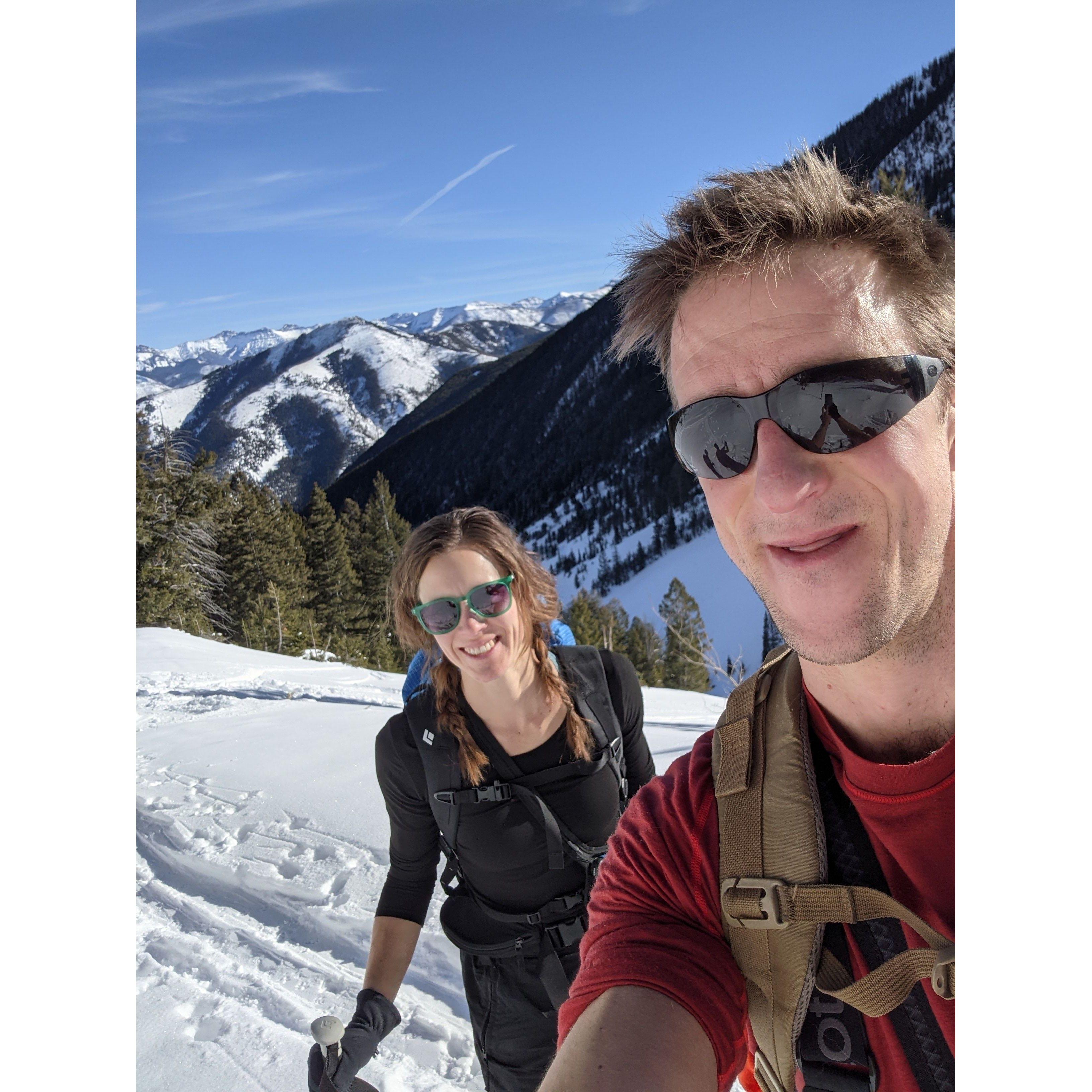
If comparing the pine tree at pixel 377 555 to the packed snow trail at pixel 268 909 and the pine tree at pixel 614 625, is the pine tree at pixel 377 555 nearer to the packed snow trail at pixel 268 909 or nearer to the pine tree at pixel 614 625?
the pine tree at pixel 614 625

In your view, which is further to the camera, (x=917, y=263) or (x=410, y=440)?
(x=410, y=440)

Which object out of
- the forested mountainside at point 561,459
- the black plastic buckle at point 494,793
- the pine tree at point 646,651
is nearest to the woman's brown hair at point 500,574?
the black plastic buckle at point 494,793

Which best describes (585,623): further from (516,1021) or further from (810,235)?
(810,235)

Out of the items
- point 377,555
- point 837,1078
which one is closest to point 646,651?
point 377,555

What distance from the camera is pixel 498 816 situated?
2094 mm

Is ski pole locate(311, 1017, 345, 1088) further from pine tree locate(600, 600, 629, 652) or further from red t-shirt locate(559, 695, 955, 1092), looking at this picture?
pine tree locate(600, 600, 629, 652)

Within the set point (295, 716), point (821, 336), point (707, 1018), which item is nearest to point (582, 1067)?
point (707, 1018)

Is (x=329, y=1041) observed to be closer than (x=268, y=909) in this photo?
Yes

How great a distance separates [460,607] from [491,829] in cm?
71

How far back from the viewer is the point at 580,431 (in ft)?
300

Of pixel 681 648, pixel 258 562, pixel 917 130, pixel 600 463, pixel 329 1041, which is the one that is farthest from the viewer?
pixel 600 463
